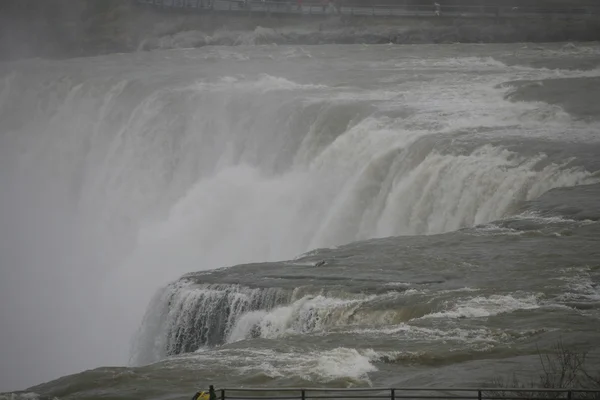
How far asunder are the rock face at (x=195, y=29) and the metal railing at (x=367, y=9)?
65 cm

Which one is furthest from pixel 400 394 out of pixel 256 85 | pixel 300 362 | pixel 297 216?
pixel 256 85

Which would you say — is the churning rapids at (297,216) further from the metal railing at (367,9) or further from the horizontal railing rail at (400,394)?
the metal railing at (367,9)

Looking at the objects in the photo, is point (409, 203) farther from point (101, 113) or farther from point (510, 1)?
point (510, 1)

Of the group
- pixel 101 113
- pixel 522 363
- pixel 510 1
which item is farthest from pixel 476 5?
pixel 522 363

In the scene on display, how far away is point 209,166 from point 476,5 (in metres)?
23.5

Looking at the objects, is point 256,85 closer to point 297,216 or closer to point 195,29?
point 297,216

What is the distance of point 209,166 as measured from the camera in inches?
1410

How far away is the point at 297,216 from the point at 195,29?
2927 cm

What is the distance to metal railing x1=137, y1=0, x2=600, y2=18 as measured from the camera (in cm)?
5019

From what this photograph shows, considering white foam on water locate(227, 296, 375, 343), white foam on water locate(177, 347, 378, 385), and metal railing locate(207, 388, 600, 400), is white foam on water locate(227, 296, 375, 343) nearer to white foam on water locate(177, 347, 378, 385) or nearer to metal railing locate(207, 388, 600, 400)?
white foam on water locate(177, 347, 378, 385)

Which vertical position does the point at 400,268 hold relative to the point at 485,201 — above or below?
below

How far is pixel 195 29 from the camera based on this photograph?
5644 centimetres

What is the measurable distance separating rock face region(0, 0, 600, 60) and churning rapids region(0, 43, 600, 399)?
186 centimetres

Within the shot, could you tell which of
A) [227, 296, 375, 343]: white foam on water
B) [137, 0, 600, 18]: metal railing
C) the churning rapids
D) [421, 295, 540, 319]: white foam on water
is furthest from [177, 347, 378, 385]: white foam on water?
[137, 0, 600, 18]: metal railing
